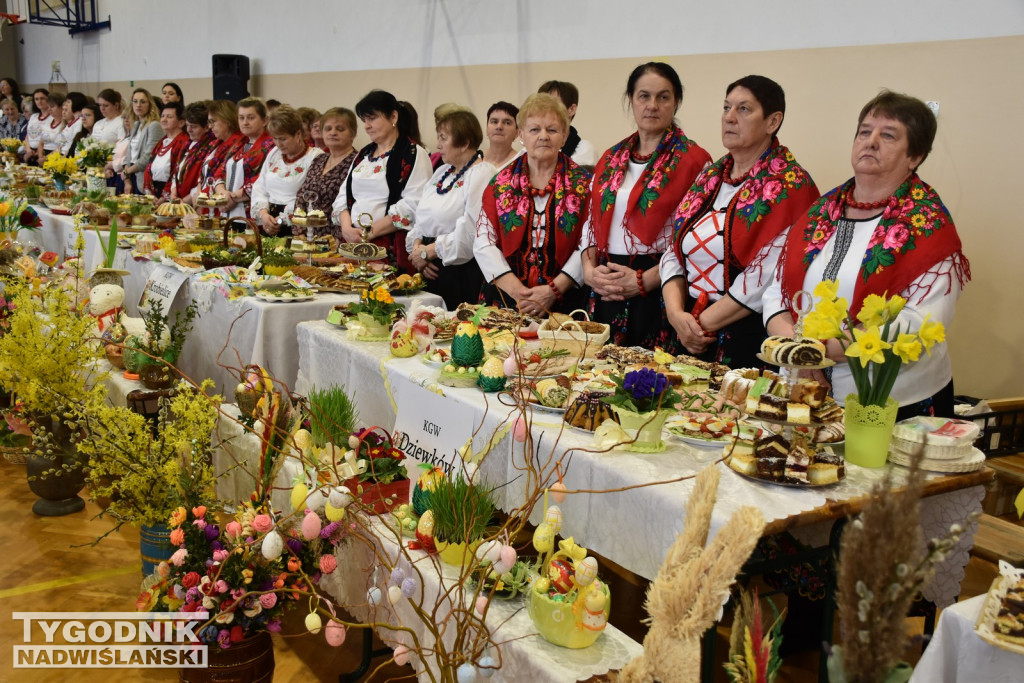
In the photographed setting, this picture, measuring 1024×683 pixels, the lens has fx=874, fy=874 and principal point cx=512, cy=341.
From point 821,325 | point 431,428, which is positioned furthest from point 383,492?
point 821,325

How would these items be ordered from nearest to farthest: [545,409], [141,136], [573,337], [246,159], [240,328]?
1. [545,409]
2. [573,337]
3. [240,328]
4. [246,159]
5. [141,136]

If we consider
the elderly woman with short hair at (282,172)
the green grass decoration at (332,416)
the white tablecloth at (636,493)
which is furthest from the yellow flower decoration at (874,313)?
the elderly woman with short hair at (282,172)

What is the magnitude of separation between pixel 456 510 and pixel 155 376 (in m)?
1.89

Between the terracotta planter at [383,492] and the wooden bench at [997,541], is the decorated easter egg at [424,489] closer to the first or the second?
the terracotta planter at [383,492]

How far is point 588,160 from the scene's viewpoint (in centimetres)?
455

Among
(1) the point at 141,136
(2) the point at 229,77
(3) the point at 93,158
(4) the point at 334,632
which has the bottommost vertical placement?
(4) the point at 334,632

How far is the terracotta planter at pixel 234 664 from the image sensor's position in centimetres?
188

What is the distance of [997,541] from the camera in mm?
2232

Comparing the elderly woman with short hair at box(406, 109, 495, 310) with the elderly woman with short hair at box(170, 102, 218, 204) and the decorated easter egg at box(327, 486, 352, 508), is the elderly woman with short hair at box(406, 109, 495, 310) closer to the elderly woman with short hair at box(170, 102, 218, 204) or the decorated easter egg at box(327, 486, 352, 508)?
the decorated easter egg at box(327, 486, 352, 508)

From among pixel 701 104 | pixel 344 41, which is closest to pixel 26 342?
pixel 701 104

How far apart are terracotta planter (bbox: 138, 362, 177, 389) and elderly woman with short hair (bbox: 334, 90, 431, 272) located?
60.9 inches

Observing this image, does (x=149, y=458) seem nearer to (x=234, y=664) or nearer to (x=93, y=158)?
(x=234, y=664)

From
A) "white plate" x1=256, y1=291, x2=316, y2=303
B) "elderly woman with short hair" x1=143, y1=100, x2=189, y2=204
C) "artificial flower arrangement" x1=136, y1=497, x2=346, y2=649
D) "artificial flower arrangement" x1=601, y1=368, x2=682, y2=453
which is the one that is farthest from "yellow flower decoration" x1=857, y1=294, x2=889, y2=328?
"elderly woman with short hair" x1=143, y1=100, x2=189, y2=204

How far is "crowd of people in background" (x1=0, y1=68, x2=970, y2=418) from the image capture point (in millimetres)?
2244
